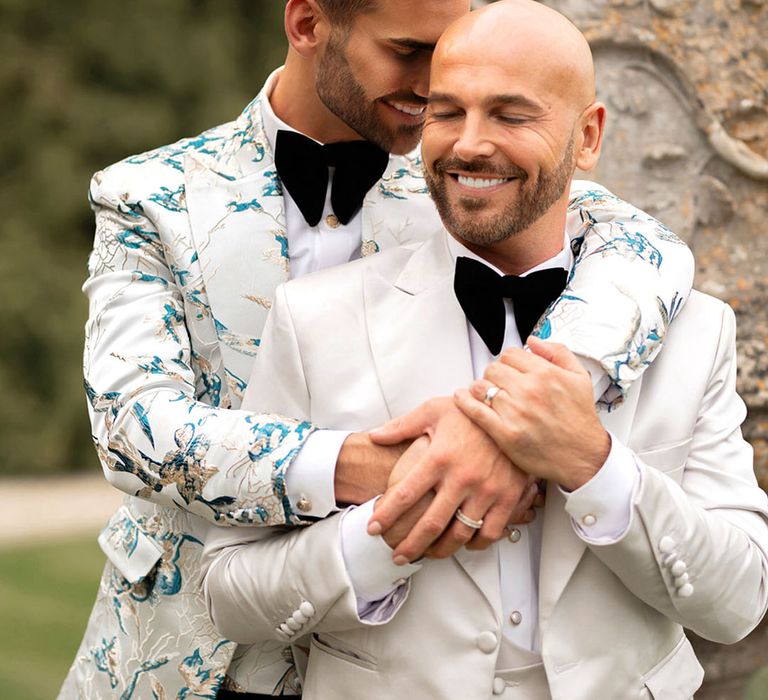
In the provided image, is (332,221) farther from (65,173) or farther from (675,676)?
(65,173)

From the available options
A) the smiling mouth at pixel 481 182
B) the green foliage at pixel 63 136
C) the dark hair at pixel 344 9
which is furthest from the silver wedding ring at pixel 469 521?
the green foliage at pixel 63 136

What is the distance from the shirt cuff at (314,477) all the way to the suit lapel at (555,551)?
14.8 inches

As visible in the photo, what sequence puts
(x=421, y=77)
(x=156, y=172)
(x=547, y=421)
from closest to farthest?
(x=547, y=421) < (x=421, y=77) < (x=156, y=172)

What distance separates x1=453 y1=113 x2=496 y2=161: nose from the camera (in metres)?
2.38

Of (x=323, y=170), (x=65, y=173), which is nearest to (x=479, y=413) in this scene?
(x=323, y=170)

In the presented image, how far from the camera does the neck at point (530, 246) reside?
255 cm

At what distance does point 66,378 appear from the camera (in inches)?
408

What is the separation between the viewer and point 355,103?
2760 mm

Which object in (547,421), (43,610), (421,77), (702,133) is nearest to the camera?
(547,421)

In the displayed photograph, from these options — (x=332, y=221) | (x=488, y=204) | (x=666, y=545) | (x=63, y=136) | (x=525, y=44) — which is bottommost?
(x=63, y=136)

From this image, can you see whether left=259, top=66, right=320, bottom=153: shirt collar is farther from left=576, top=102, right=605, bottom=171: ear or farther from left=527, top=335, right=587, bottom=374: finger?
left=527, top=335, right=587, bottom=374: finger

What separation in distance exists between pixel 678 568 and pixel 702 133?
154cm

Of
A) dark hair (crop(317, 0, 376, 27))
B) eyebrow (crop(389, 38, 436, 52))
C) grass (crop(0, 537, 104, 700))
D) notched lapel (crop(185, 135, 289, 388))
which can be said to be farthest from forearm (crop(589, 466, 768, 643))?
grass (crop(0, 537, 104, 700))

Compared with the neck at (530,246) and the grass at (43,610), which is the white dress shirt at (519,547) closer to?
the neck at (530,246)
